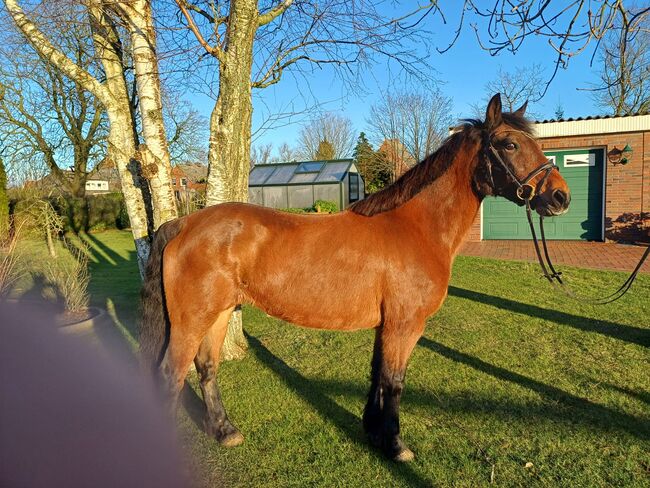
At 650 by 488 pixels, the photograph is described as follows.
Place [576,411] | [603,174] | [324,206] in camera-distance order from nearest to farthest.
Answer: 1. [576,411]
2. [603,174]
3. [324,206]

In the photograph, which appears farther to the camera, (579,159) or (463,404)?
(579,159)

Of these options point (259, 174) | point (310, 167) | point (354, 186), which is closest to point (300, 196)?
point (310, 167)

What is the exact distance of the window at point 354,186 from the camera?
20812 millimetres

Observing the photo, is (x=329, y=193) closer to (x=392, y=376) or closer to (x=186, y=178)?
(x=186, y=178)

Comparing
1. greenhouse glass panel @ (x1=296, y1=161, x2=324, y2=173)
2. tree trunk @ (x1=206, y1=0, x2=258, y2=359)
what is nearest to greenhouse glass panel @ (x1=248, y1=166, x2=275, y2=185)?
greenhouse glass panel @ (x1=296, y1=161, x2=324, y2=173)

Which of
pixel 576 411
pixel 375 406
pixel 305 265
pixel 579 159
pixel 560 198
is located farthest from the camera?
pixel 579 159

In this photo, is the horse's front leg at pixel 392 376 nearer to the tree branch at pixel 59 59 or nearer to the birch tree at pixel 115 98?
the birch tree at pixel 115 98

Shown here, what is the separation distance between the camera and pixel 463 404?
3.42m

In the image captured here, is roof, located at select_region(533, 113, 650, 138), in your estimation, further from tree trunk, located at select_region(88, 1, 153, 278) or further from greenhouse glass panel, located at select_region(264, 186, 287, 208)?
greenhouse glass panel, located at select_region(264, 186, 287, 208)

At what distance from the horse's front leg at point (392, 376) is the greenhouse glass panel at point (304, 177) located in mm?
17356

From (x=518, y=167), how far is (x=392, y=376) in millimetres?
1683

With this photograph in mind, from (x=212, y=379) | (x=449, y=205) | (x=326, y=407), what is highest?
(x=449, y=205)

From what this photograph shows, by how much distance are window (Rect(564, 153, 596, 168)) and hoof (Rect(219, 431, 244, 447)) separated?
515 inches

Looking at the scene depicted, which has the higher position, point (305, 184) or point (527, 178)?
point (305, 184)
